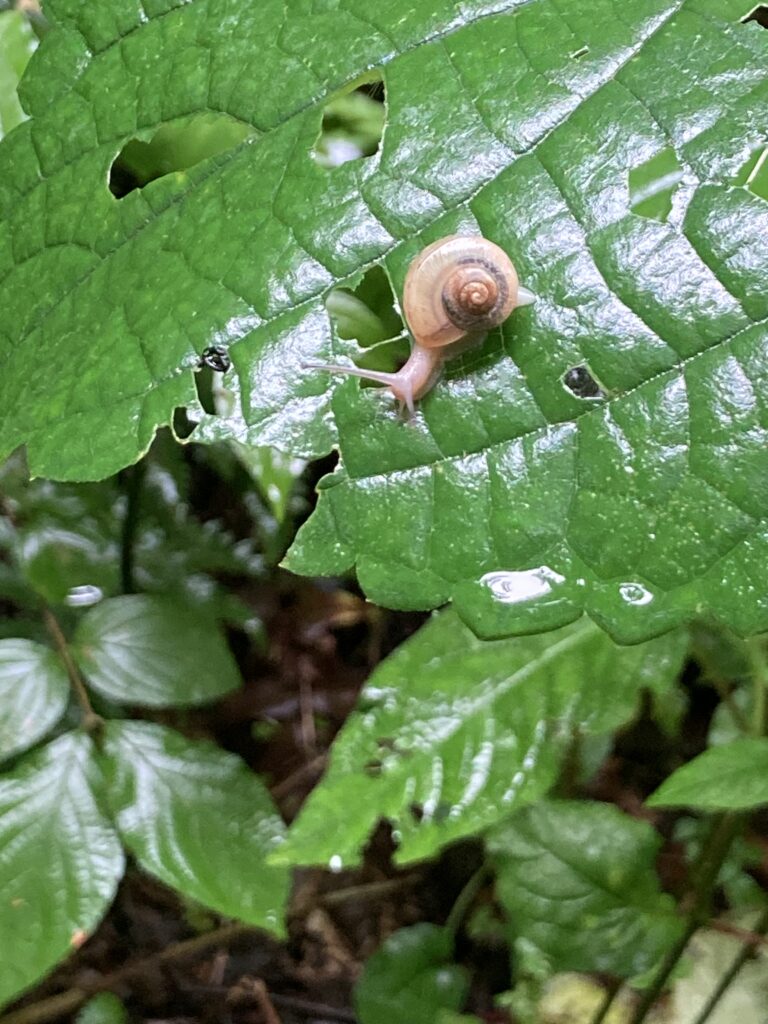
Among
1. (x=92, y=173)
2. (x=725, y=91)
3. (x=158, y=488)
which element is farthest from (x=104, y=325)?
(x=158, y=488)

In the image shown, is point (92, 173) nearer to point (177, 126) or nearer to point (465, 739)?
point (177, 126)

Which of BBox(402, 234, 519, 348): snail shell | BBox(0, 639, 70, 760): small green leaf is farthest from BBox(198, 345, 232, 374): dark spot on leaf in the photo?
BBox(0, 639, 70, 760): small green leaf

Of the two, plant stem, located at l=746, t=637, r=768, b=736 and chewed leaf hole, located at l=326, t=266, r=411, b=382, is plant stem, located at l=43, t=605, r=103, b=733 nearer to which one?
chewed leaf hole, located at l=326, t=266, r=411, b=382

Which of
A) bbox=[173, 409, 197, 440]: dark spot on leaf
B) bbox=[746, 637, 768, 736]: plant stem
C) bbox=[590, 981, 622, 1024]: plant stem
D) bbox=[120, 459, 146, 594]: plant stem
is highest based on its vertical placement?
bbox=[173, 409, 197, 440]: dark spot on leaf

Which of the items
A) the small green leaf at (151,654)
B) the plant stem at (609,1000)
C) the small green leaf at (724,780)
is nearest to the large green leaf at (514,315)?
the small green leaf at (724,780)

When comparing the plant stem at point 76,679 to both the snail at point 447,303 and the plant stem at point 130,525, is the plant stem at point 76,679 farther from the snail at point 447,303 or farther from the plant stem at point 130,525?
the snail at point 447,303

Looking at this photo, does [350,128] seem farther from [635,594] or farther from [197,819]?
[197,819]

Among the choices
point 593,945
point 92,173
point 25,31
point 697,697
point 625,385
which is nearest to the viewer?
point 625,385
